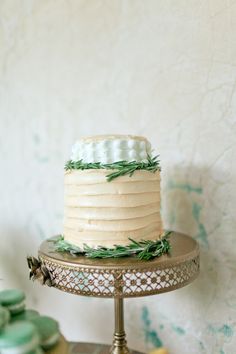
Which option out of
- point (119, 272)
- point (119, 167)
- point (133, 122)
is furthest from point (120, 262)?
point (133, 122)

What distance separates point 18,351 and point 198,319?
663 millimetres

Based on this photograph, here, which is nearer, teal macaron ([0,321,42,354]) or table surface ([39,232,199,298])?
teal macaron ([0,321,42,354])

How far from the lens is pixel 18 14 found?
1077 mm

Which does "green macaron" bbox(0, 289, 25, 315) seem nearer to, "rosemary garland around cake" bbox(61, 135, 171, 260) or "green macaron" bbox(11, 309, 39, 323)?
"green macaron" bbox(11, 309, 39, 323)

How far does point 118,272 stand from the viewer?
1.90 feet

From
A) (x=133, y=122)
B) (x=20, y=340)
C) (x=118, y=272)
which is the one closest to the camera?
(x=20, y=340)

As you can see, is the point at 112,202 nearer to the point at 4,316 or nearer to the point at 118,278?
the point at 118,278

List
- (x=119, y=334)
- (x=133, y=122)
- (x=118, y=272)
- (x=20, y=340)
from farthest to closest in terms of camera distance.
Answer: (x=133, y=122)
(x=119, y=334)
(x=118, y=272)
(x=20, y=340)

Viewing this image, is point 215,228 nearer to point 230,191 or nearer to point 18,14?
point 230,191

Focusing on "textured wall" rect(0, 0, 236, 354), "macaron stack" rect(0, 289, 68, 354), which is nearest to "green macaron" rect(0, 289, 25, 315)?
"macaron stack" rect(0, 289, 68, 354)

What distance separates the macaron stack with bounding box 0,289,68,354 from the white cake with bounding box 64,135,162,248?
22 cm

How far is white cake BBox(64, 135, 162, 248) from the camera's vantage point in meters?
0.65

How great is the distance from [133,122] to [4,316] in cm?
67

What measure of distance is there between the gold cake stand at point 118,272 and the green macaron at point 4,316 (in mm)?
195
